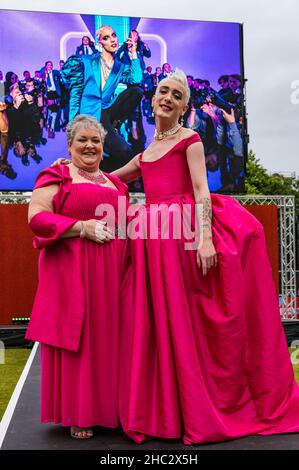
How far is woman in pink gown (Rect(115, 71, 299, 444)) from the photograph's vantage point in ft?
7.53

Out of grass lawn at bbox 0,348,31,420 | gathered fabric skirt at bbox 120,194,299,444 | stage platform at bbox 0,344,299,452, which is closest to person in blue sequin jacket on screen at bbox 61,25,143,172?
grass lawn at bbox 0,348,31,420

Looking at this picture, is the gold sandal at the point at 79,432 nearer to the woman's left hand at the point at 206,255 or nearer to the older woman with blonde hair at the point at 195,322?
the older woman with blonde hair at the point at 195,322

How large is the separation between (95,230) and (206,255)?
48 cm

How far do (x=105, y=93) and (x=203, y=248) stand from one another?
633 cm

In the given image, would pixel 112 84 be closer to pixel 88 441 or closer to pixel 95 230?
pixel 95 230

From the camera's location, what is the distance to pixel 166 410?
2277mm

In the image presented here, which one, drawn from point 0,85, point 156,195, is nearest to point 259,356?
point 156,195


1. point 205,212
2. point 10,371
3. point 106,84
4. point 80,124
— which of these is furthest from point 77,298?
point 106,84

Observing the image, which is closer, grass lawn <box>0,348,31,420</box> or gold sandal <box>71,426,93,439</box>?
gold sandal <box>71,426,93,439</box>

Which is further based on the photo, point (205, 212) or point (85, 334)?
point (205, 212)

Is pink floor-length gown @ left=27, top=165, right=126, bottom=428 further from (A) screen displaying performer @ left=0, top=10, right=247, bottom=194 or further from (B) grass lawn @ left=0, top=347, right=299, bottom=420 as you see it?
(A) screen displaying performer @ left=0, top=10, right=247, bottom=194

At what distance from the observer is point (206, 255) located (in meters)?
2.39

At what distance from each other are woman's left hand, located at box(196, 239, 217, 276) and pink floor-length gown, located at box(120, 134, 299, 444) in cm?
4
